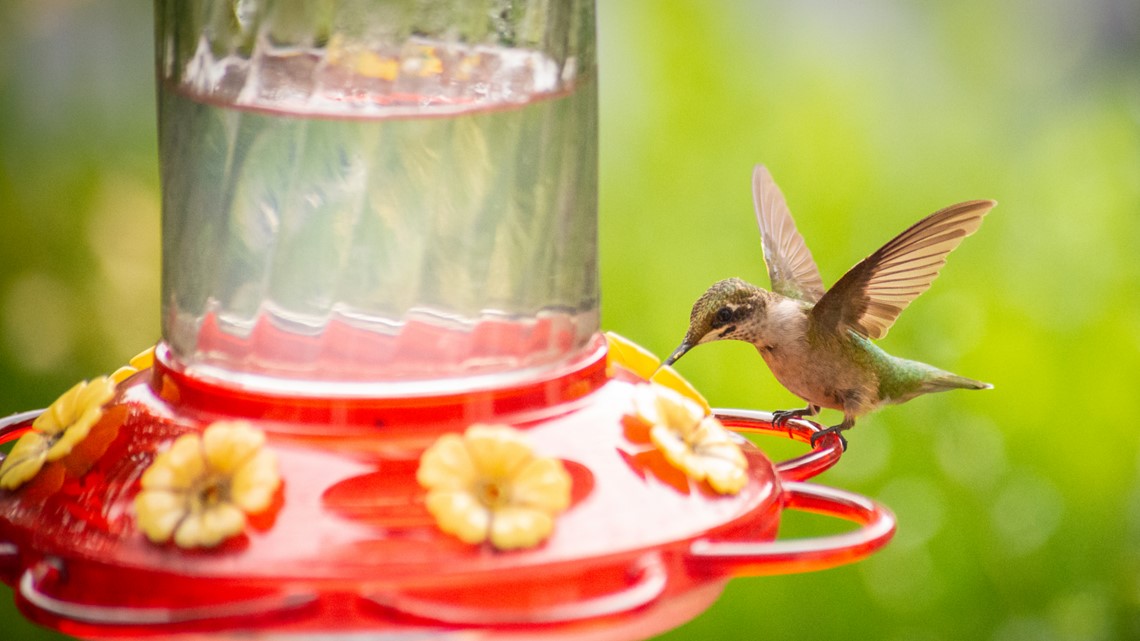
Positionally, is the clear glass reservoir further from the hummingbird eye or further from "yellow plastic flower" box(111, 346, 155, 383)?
the hummingbird eye

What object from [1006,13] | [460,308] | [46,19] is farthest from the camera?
[1006,13]

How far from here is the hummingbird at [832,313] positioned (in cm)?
268

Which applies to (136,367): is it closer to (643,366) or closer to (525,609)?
(643,366)

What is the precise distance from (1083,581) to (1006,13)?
2.14 meters

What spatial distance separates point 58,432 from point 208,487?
393 mm

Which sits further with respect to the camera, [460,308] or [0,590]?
[0,590]

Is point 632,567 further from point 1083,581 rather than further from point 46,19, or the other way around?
point 46,19

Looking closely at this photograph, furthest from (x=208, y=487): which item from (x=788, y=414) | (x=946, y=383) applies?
(x=946, y=383)

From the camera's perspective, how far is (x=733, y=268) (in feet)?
15.7

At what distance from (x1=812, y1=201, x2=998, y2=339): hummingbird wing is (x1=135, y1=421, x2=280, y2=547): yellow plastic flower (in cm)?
134

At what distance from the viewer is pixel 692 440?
1.93m

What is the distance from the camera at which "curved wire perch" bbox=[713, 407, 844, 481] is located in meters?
2.24

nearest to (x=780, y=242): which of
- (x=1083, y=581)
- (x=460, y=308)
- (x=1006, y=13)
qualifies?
(x=460, y=308)

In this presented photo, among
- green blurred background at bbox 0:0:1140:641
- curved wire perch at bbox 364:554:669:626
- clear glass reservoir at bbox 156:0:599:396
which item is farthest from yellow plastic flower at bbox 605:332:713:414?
green blurred background at bbox 0:0:1140:641
